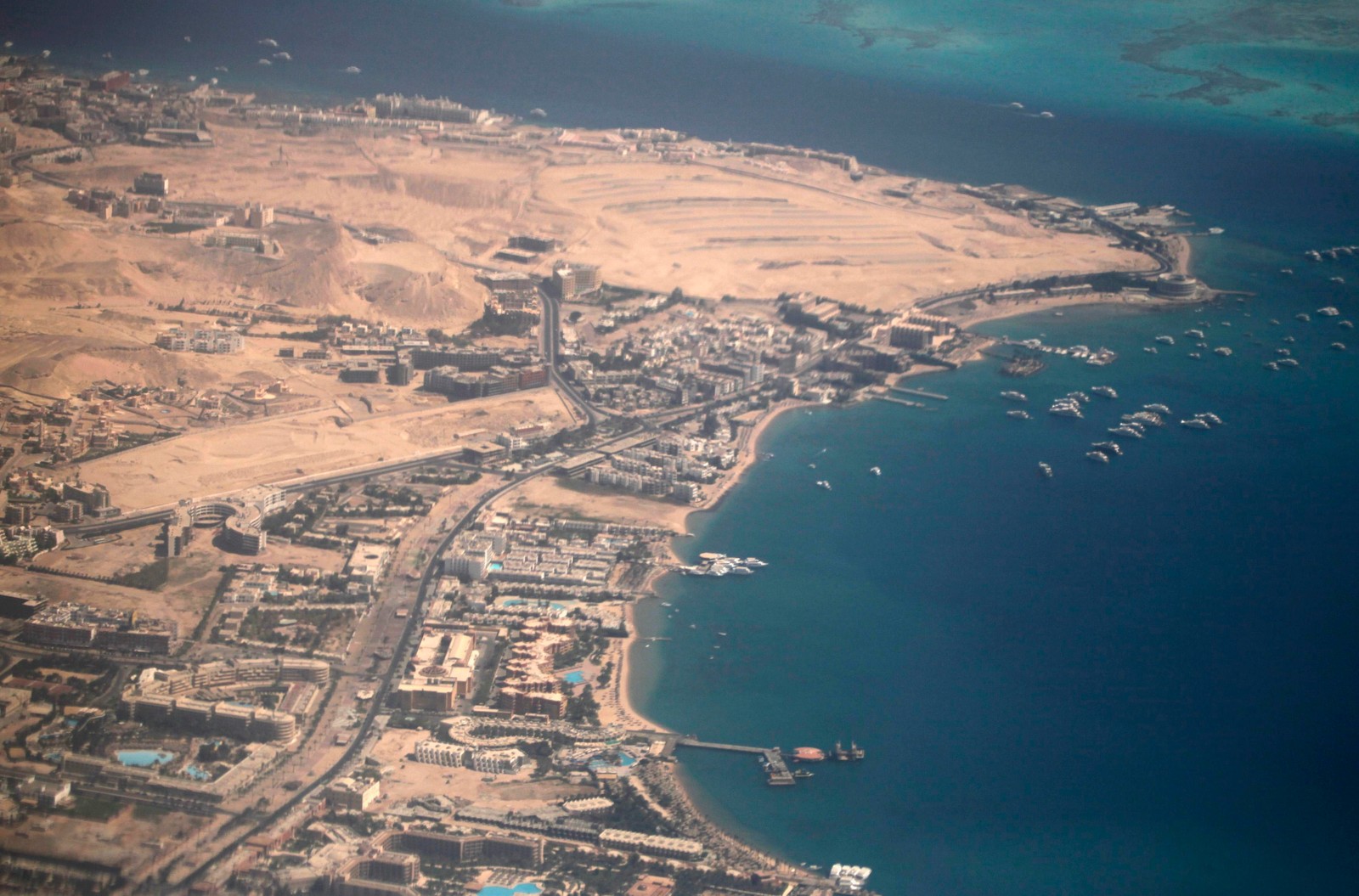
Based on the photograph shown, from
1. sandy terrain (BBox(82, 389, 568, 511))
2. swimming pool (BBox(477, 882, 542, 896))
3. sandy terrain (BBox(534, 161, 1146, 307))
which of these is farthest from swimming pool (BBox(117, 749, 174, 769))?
sandy terrain (BBox(534, 161, 1146, 307))

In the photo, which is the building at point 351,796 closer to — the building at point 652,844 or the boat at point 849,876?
the building at point 652,844

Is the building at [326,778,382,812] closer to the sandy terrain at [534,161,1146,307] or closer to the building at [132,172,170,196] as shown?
the sandy terrain at [534,161,1146,307]

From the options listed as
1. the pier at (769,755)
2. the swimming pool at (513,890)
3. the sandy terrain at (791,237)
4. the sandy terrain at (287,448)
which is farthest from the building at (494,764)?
the sandy terrain at (791,237)

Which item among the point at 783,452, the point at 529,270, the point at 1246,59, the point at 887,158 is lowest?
the point at 783,452

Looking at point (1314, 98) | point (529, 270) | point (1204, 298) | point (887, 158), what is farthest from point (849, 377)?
point (1314, 98)

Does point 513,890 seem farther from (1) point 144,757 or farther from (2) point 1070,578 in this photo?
(2) point 1070,578

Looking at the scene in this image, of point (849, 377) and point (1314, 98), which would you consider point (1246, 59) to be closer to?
point (1314, 98)
